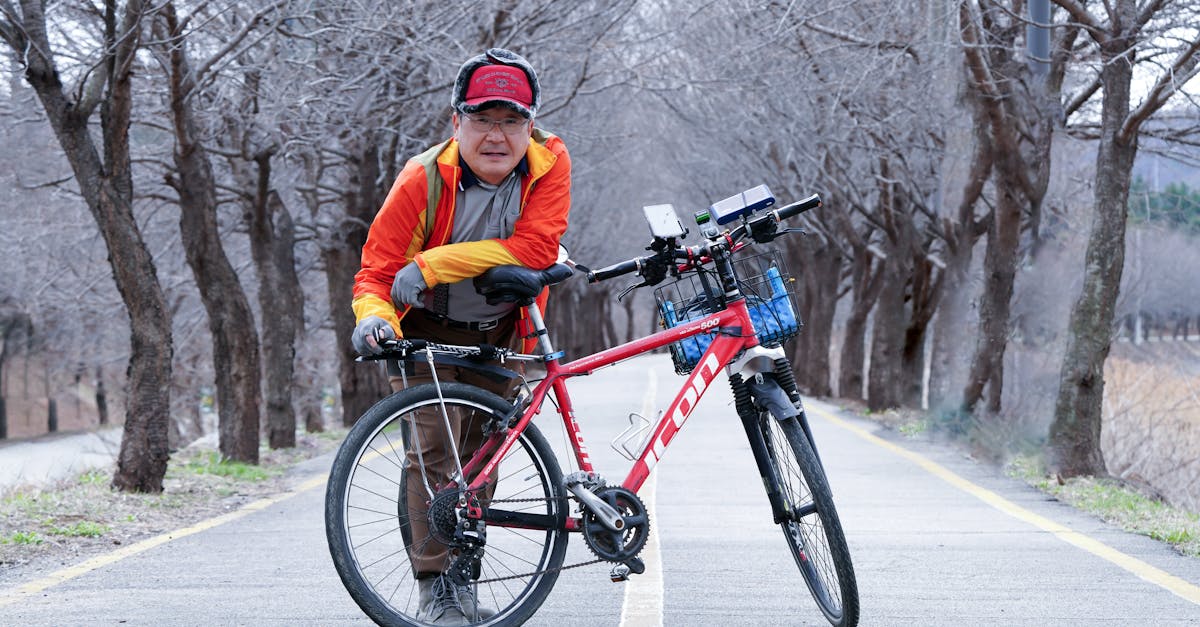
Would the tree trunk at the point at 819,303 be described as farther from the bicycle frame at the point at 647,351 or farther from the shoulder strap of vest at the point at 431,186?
the shoulder strap of vest at the point at 431,186

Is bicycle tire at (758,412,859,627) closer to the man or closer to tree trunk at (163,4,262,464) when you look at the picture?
the man

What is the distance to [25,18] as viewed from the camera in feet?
31.7

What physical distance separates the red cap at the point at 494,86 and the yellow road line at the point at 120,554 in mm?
2853

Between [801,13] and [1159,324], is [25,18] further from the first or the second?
[1159,324]

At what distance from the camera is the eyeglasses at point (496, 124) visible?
460 cm

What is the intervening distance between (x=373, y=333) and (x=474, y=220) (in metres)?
0.55

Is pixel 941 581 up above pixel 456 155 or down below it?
below

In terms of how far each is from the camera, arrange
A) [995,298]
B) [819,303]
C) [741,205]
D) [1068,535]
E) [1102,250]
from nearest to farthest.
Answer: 1. [741,205]
2. [1068,535]
3. [1102,250]
4. [995,298]
5. [819,303]

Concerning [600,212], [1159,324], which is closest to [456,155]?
[600,212]

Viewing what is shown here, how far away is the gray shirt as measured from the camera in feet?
15.4

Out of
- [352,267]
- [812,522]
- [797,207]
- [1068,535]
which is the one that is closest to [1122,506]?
[1068,535]

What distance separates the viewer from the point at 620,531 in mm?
4598

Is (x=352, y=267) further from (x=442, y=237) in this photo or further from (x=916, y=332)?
(x=442, y=237)

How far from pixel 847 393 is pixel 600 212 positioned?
48.0 ft
